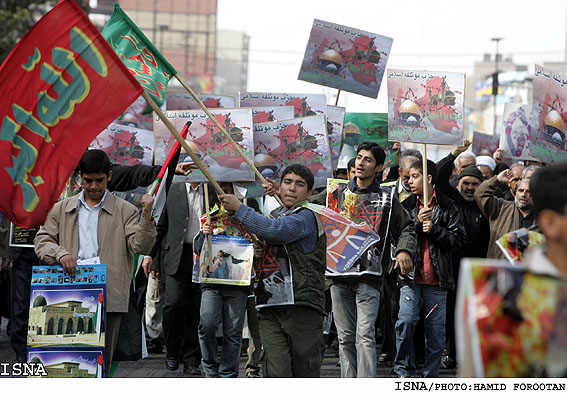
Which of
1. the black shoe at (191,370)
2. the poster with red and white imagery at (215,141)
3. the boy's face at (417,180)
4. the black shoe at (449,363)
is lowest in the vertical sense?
the black shoe at (191,370)

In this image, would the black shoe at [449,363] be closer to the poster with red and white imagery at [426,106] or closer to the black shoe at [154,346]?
the poster with red and white imagery at [426,106]

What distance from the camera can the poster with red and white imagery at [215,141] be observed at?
8.29m

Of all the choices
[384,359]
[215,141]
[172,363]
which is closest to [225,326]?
[172,363]

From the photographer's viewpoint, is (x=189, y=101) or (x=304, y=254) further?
(x=189, y=101)

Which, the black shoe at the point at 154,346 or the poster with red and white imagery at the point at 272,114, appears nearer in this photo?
the poster with red and white imagery at the point at 272,114

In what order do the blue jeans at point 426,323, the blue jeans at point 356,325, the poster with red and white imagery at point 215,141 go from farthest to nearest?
the poster with red and white imagery at point 215,141, the blue jeans at point 426,323, the blue jeans at point 356,325

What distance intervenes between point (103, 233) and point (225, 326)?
194 cm

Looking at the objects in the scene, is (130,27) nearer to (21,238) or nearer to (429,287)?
(21,238)

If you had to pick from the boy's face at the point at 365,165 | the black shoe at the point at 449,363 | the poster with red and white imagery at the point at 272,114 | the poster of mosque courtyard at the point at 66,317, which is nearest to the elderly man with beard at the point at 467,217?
the black shoe at the point at 449,363

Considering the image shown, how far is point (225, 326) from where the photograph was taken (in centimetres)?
795

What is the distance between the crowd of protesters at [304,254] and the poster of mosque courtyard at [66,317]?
196 millimetres

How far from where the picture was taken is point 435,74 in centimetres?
902

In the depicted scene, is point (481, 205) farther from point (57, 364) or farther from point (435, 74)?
point (57, 364)
